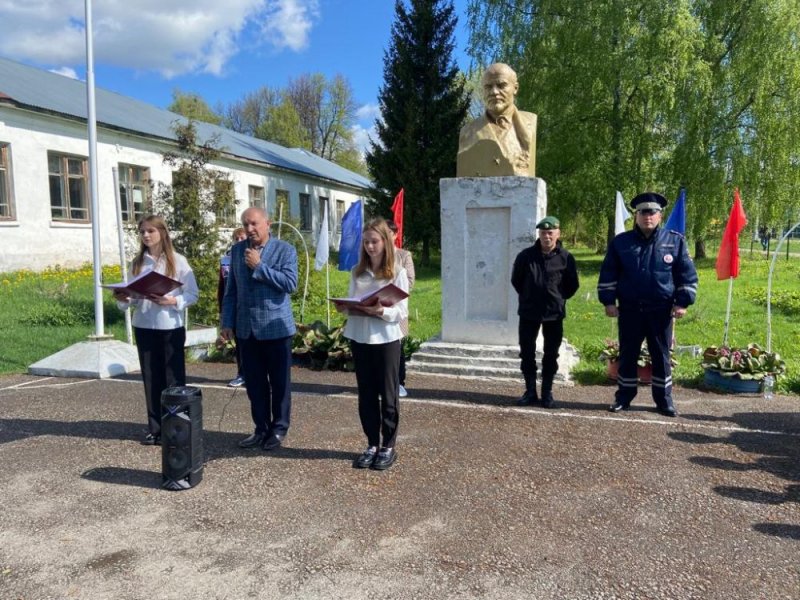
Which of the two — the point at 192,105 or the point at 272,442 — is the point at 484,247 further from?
the point at 192,105

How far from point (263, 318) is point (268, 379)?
56 centimetres

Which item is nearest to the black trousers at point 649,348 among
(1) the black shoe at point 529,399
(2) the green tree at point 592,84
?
(1) the black shoe at point 529,399

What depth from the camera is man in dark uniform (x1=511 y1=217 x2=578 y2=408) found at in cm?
568

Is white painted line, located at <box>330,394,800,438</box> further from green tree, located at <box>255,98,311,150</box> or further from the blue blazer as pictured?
green tree, located at <box>255,98,311,150</box>

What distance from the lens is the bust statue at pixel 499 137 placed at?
6.95 m

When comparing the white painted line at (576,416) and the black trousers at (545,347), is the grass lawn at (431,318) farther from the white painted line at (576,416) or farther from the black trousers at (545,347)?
the white painted line at (576,416)

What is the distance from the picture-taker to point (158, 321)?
184 inches

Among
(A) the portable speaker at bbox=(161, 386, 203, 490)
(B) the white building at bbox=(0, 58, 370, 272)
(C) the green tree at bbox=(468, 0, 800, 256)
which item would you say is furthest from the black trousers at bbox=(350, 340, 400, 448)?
(C) the green tree at bbox=(468, 0, 800, 256)

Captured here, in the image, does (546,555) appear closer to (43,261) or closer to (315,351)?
(315,351)

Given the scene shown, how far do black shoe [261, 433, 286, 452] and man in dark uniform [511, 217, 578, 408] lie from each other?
2.46 m

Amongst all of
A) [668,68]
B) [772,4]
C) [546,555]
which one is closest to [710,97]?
[668,68]

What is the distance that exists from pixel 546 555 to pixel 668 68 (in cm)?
1791

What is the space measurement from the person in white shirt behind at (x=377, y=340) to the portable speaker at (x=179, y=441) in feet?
3.68

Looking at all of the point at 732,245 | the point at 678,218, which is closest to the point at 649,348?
→ the point at 732,245
